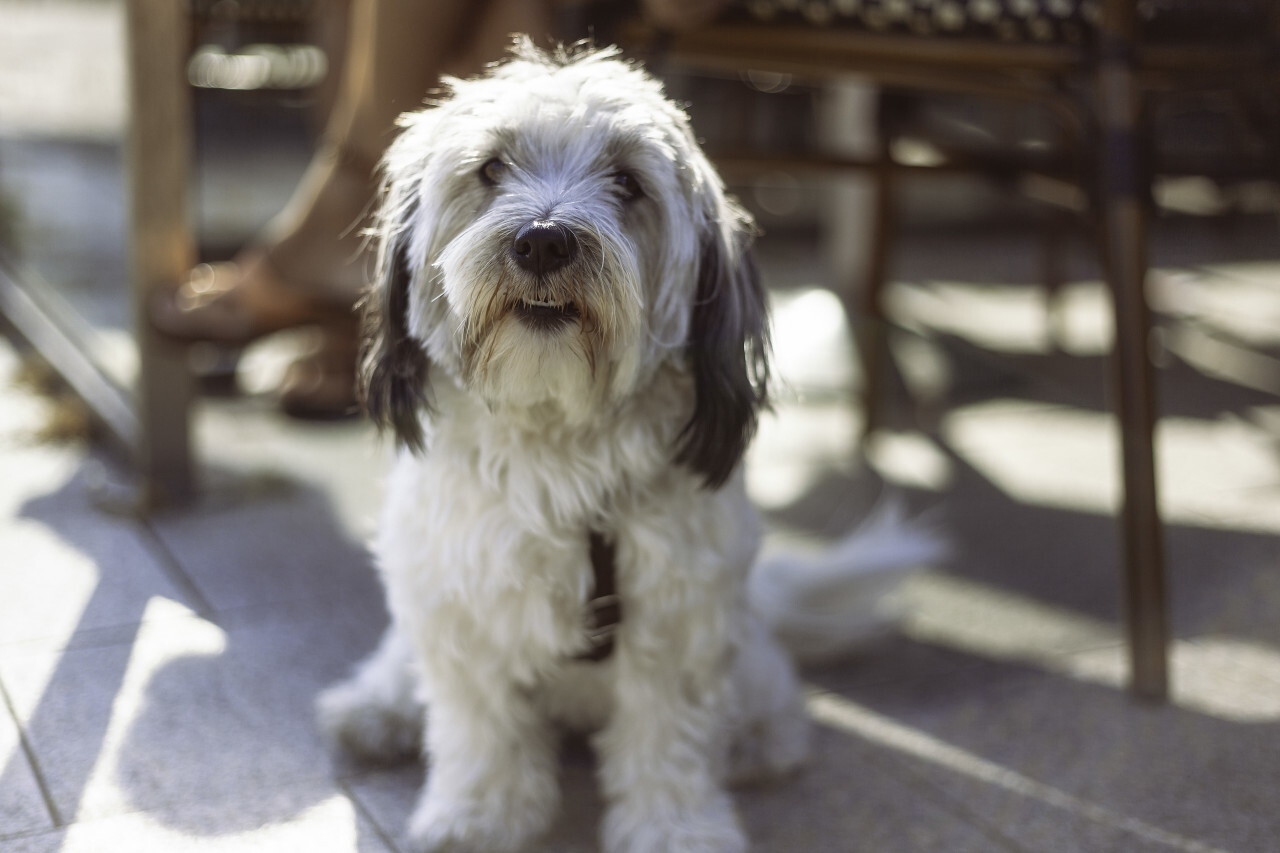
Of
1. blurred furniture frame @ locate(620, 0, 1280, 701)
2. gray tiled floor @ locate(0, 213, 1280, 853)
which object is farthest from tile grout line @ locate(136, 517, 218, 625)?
blurred furniture frame @ locate(620, 0, 1280, 701)

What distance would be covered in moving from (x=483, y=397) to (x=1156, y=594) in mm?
1329

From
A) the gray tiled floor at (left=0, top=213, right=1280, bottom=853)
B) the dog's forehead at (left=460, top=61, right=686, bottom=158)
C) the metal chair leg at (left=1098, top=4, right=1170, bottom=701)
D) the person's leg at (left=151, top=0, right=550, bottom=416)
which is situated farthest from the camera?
the person's leg at (left=151, top=0, right=550, bottom=416)

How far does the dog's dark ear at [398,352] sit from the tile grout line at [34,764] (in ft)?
2.35

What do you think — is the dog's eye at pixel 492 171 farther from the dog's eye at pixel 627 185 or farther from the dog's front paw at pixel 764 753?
the dog's front paw at pixel 764 753

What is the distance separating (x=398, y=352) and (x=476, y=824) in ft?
2.21

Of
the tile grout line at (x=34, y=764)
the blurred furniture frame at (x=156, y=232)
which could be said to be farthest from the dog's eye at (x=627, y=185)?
the blurred furniture frame at (x=156, y=232)

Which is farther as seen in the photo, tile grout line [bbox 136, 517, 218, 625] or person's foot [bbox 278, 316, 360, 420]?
person's foot [bbox 278, 316, 360, 420]

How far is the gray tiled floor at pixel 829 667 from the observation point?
1.81 meters

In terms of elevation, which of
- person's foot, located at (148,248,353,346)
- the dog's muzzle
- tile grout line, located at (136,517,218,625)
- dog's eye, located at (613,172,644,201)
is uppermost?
dog's eye, located at (613,172,644,201)

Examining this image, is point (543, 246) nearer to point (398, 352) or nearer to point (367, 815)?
point (398, 352)

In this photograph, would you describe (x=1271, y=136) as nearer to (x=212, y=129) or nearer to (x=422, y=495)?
(x=422, y=495)

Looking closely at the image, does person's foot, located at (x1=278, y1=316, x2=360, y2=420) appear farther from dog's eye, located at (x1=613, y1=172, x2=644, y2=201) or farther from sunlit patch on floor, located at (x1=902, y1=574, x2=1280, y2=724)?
dog's eye, located at (x1=613, y1=172, x2=644, y2=201)

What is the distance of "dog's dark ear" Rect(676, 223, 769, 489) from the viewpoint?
1.62 meters

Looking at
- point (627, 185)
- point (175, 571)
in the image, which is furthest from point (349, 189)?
point (627, 185)
